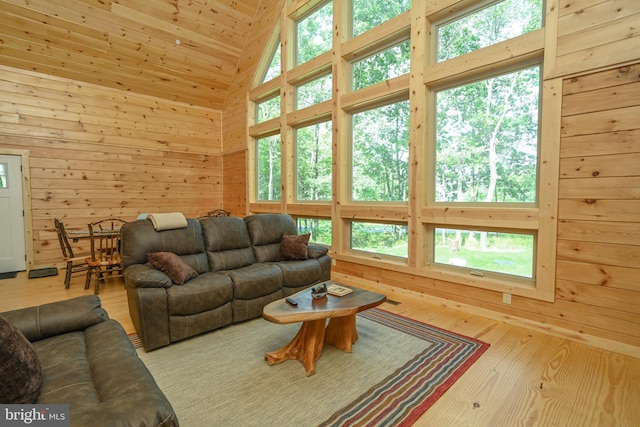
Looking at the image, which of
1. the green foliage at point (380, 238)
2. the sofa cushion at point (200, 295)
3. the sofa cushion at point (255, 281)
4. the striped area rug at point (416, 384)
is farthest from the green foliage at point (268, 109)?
the striped area rug at point (416, 384)

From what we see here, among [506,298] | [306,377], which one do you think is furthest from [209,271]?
[506,298]

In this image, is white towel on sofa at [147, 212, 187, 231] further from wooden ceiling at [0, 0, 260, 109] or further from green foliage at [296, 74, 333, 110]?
wooden ceiling at [0, 0, 260, 109]

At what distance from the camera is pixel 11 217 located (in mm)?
4699

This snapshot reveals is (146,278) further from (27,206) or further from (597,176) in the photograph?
(27,206)

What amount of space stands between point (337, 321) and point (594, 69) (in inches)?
113


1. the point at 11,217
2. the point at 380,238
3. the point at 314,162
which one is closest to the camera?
the point at 380,238

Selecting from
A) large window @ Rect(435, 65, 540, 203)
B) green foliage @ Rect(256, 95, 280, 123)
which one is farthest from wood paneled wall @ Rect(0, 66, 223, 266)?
large window @ Rect(435, 65, 540, 203)

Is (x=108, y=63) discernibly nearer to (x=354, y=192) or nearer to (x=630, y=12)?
(x=354, y=192)

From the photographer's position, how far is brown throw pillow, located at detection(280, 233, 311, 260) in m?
3.57

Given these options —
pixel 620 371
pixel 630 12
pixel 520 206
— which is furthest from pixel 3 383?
pixel 630 12

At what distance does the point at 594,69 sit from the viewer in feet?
7.77

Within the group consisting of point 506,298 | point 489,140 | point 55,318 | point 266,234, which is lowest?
point 506,298

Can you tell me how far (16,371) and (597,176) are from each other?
144 inches

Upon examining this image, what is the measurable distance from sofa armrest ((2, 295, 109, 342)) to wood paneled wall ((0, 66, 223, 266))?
152 inches
